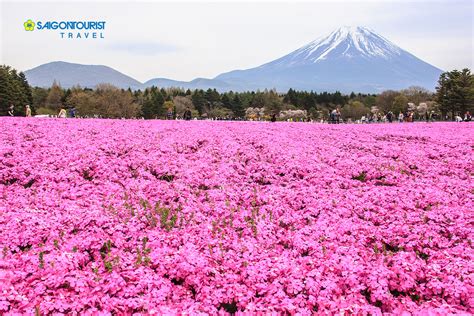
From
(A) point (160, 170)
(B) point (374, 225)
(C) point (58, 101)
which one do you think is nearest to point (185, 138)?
(A) point (160, 170)

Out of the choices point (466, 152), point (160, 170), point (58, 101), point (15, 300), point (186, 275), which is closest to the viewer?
point (15, 300)

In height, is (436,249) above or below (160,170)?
below

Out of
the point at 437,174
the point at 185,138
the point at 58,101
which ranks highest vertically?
the point at 58,101

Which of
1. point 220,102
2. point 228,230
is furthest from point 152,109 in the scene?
point 228,230

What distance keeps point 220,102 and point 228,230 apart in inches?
5778

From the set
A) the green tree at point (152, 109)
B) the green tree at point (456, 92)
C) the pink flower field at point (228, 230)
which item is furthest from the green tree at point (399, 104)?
the pink flower field at point (228, 230)

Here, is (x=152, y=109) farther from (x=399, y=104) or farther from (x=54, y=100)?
(x=399, y=104)

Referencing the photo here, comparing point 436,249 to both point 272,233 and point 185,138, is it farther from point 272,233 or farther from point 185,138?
point 185,138

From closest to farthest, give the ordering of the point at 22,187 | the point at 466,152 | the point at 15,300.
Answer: the point at 15,300, the point at 22,187, the point at 466,152

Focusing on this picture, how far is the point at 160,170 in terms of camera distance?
1473 cm

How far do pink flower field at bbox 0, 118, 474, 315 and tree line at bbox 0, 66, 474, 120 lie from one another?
58.5 m

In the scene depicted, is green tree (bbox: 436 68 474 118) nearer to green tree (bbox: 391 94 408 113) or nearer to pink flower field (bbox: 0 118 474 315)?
green tree (bbox: 391 94 408 113)

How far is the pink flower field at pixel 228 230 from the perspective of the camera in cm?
678

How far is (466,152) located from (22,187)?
21.6m
